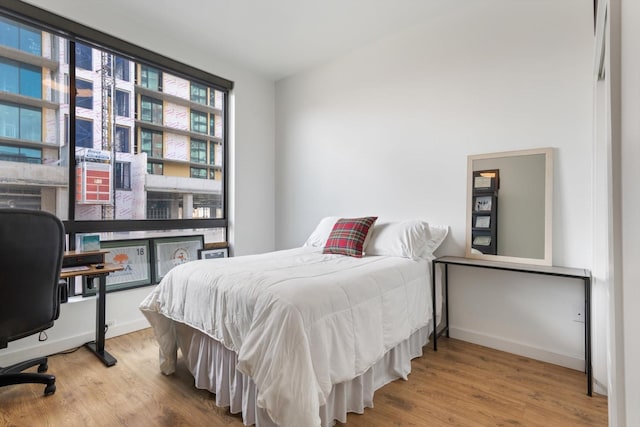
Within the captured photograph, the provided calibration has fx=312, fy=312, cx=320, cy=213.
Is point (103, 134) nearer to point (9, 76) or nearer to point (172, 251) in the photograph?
point (9, 76)

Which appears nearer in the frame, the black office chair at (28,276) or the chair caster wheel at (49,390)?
the black office chair at (28,276)

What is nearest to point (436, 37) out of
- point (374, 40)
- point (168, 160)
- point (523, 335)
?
point (374, 40)

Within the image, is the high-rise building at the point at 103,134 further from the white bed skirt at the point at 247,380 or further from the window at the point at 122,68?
the white bed skirt at the point at 247,380

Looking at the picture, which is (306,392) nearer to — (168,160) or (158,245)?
(158,245)

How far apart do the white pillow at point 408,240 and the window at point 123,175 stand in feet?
7.85

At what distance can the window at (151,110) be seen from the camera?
3.15m

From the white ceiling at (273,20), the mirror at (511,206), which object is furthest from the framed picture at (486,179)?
the white ceiling at (273,20)

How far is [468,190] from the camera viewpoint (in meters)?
2.66

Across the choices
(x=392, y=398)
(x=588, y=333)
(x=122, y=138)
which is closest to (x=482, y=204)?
(x=588, y=333)

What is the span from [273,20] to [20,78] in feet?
6.89

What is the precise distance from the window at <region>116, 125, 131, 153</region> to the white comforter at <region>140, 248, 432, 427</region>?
1.67 m

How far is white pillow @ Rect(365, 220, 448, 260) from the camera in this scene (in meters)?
2.55

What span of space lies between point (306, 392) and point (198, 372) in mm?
956

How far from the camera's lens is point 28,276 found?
5.82ft
